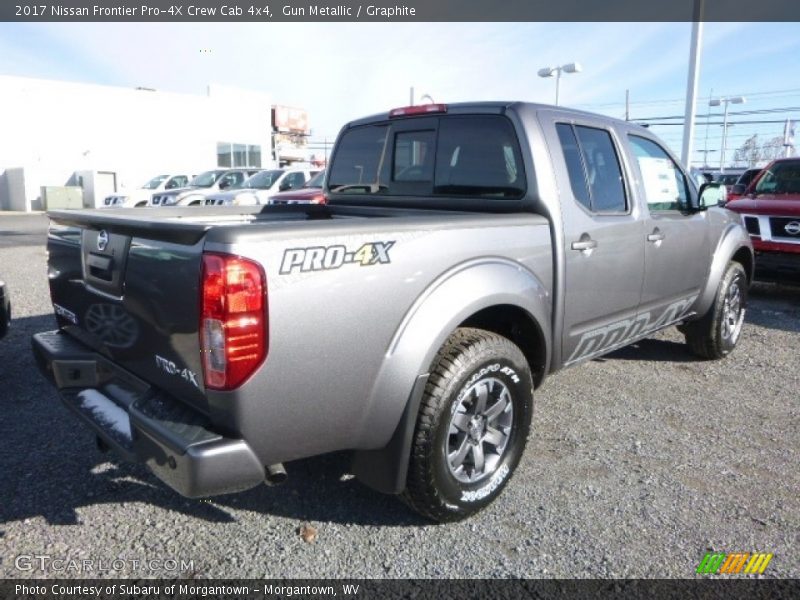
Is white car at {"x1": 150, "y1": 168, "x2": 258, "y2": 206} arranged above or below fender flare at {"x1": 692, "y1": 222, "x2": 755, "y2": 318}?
above

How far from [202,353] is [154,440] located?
374 mm

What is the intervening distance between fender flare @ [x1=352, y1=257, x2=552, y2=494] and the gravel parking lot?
0.42 metres

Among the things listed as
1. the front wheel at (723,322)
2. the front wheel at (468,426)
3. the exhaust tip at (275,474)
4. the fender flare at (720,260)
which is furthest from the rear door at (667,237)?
the exhaust tip at (275,474)

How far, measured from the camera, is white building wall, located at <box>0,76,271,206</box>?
100 ft

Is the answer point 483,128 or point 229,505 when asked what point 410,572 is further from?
point 483,128

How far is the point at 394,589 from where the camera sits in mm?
2320

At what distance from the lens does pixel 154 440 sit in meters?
2.11

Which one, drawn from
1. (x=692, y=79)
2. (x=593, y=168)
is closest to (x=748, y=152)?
(x=692, y=79)

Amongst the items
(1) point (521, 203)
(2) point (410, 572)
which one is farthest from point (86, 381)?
(1) point (521, 203)

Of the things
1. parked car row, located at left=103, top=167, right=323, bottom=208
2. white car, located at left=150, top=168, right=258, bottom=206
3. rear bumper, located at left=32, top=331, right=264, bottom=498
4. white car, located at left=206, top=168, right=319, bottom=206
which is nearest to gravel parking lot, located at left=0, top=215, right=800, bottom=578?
rear bumper, located at left=32, top=331, right=264, bottom=498

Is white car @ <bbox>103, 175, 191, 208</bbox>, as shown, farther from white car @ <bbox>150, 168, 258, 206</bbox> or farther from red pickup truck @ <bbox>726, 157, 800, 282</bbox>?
red pickup truck @ <bbox>726, 157, 800, 282</bbox>

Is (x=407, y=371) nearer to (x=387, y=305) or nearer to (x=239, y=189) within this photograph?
(x=387, y=305)

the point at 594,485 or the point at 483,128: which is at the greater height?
the point at 483,128

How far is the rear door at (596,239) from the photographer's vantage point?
130 inches
